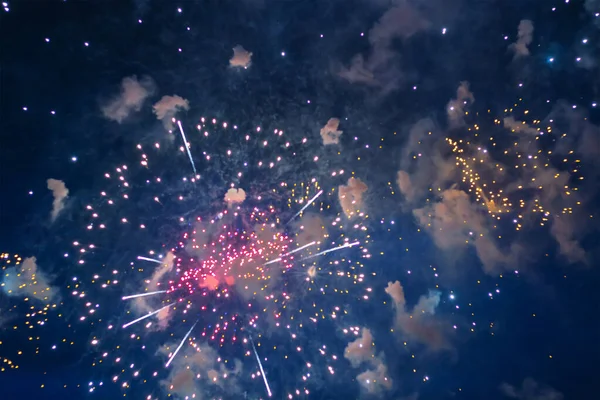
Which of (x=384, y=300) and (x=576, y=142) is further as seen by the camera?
(x=384, y=300)

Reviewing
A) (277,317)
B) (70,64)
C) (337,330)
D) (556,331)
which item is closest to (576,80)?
(556,331)

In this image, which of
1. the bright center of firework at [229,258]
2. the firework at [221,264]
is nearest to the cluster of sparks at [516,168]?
the firework at [221,264]

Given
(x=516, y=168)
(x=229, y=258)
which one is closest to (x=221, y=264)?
(x=229, y=258)

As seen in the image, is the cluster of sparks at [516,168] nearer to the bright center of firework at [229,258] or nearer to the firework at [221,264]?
the firework at [221,264]

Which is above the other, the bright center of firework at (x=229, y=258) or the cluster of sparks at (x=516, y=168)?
the bright center of firework at (x=229, y=258)

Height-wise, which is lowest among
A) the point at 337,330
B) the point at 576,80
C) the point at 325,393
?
the point at 325,393

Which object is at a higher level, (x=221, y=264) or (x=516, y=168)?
(x=221, y=264)

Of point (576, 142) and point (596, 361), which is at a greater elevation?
point (576, 142)

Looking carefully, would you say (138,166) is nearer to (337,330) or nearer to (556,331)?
(337,330)

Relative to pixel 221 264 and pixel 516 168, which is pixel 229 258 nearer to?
pixel 221 264

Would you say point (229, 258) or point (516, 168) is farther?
point (229, 258)

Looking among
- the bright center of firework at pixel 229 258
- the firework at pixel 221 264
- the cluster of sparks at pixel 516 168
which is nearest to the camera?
the cluster of sparks at pixel 516 168
